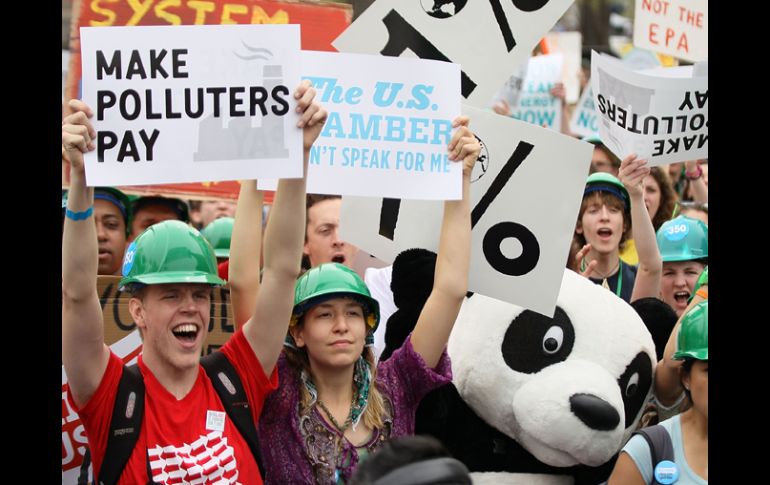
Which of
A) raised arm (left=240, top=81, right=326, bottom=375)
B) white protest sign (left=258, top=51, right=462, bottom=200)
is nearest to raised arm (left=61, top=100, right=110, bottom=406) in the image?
raised arm (left=240, top=81, right=326, bottom=375)

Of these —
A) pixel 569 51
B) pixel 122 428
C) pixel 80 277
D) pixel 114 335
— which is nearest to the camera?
pixel 80 277

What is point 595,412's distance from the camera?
3.79 meters

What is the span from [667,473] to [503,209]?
1.07 metres

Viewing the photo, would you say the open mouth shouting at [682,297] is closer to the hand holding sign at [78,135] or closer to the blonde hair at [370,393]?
the blonde hair at [370,393]

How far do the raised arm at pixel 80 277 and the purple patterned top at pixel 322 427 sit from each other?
2.01ft

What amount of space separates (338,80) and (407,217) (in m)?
0.57

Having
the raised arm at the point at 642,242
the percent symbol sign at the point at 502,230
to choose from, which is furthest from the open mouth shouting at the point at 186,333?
the raised arm at the point at 642,242

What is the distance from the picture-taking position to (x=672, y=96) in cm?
518

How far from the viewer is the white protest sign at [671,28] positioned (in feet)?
22.4

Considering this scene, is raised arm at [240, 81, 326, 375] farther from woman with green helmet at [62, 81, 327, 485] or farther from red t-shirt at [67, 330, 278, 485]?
red t-shirt at [67, 330, 278, 485]

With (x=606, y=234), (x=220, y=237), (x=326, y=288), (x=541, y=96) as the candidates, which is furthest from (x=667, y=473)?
(x=541, y=96)

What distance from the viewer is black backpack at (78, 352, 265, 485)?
3264 millimetres

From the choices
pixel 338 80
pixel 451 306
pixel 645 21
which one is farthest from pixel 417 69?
pixel 645 21

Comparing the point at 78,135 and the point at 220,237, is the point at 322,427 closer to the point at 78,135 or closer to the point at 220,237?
the point at 78,135
